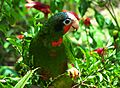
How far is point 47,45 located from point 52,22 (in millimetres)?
72

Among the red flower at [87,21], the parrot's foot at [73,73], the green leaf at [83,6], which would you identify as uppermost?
the green leaf at [83,6]

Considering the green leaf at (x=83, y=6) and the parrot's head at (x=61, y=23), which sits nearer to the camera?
the parrot's head at (x=61, y=23)

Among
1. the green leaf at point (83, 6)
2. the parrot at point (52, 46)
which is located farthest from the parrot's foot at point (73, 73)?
the green leaf at point (83, 6)

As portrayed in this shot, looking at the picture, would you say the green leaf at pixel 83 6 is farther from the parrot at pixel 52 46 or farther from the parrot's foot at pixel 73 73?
the parrot's foot at pixel 73 73

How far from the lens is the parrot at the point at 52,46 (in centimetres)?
122

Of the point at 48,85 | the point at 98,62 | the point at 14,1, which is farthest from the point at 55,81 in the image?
the point at 14,1

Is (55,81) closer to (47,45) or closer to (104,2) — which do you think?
(47,45)

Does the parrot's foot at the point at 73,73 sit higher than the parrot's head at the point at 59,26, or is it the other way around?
the parrot's head at the point at 59,26

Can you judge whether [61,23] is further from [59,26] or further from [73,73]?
[73,73]

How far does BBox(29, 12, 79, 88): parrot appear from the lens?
1.22 m

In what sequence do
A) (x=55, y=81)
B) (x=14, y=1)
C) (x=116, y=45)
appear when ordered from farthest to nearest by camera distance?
(x=14, y=1)
(x=116, y=45)
(x=55, y=81)

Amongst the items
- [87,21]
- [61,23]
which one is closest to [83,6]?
[87,21]

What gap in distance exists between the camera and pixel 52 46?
4.00 feet

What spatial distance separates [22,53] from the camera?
4.19 ft
